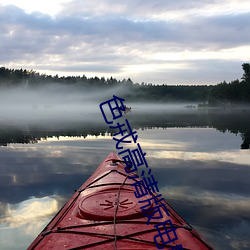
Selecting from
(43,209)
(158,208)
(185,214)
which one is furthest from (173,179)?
(158,208)

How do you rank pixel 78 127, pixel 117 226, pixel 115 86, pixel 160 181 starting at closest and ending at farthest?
1. pixel 117 226
2. pixel 160 181
3. pixel 78 127
4. pixel 115 86

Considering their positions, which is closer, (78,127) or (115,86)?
(78,127)

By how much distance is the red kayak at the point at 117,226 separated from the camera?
4.67m

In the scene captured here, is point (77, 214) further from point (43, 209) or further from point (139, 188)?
point (43, 209)

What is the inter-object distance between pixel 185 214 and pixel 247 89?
106 m

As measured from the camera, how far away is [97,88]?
18938cm

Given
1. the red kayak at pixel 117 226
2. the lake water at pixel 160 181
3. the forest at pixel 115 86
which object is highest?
the forest at pixel 115 86

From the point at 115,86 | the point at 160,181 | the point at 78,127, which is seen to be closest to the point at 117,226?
the point at 160,181

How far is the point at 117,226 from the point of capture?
5.15 metres

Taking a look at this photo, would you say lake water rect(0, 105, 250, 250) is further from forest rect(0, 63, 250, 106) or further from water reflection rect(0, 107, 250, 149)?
forest rect(0, 63, 250, 106)

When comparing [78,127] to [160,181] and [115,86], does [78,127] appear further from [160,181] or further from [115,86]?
[115,86]

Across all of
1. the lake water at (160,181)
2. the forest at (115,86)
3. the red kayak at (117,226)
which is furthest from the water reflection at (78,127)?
the forest at (115,86)

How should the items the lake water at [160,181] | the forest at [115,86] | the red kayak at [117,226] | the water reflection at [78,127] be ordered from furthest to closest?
the forest at [115,86]
the water reflection at [78,127]
the lake water at [160,181]
the red kayak at [117,226]

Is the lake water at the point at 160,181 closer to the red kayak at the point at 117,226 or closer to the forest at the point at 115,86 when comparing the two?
the red kayak at the point at 117,226
